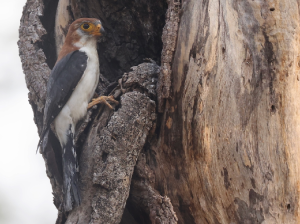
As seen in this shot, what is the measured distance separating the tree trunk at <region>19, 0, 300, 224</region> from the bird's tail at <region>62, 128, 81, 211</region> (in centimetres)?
6

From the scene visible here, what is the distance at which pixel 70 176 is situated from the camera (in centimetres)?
269

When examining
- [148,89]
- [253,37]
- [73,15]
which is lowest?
[148,89]

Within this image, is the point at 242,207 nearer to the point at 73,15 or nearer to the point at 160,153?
the point at 160,153

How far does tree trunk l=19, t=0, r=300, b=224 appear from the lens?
230cm

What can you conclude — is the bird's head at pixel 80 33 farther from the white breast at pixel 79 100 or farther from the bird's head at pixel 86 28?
the white breast at pixel 79 100

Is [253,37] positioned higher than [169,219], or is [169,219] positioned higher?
[253,37]

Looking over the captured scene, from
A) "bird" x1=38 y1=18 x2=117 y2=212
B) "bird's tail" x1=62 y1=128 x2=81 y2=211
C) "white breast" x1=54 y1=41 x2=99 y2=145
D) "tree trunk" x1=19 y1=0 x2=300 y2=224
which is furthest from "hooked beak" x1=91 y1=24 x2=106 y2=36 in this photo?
"bird's tail" x1=62 y1=128 x2=81 y2=211

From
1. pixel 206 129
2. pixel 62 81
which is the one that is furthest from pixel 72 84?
pixel 206 129

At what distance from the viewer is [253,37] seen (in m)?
2.37

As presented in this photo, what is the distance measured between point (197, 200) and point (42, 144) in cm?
149

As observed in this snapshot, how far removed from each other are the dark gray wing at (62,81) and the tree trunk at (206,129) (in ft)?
1.34

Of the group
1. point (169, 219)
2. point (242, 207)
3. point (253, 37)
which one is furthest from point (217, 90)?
point (169, 219)

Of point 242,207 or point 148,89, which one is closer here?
point 242,207

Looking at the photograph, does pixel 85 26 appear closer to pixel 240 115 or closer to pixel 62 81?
pixel 62 81
